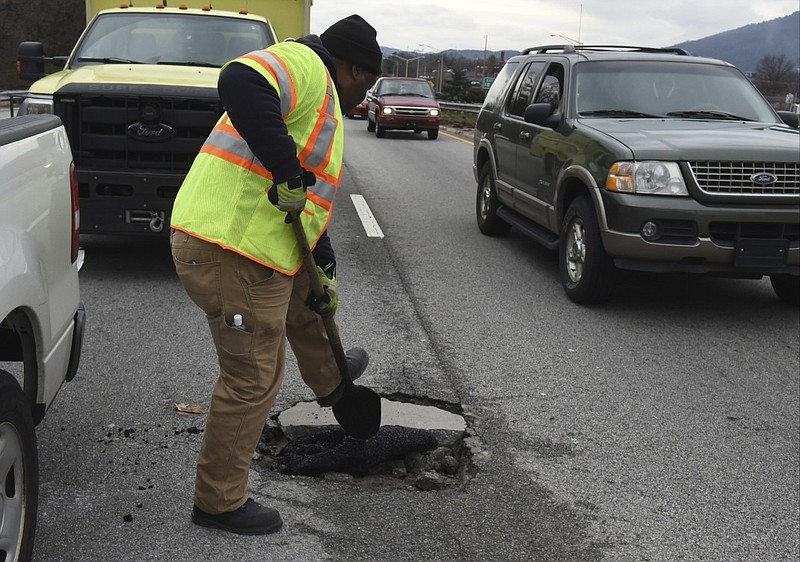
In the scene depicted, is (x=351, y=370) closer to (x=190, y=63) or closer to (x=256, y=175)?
(x=256, y=175)

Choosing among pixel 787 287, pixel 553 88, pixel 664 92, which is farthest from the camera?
pixel 553 88

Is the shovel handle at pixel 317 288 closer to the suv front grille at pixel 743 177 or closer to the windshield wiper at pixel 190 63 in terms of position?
the suv front grille at pixel 743 177

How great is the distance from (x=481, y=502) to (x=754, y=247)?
3.54 meters

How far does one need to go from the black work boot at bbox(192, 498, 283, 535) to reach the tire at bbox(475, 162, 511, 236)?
6.51 meters

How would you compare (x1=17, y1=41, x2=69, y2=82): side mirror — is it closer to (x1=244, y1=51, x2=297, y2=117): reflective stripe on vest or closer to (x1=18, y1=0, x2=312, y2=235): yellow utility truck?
(x1=18, y1=0, x2=312, y2=235): yellow utility truck

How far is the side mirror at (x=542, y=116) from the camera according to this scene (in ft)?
25.7

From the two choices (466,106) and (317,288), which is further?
(466,106)

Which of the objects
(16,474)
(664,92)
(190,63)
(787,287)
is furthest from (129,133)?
(787,287)

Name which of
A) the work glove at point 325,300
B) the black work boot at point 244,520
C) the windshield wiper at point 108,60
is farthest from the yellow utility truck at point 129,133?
the black work boot at point 244,520

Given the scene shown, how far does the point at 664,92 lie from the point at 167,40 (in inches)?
175

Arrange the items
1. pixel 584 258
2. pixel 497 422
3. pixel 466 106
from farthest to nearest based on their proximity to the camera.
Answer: pixel 466 106
pixel 584 258
pixel 497 422

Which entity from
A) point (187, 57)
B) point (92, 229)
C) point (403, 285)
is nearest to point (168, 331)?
point (92, 229)

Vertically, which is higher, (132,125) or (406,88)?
(132,125)

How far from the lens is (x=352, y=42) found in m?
3.51
